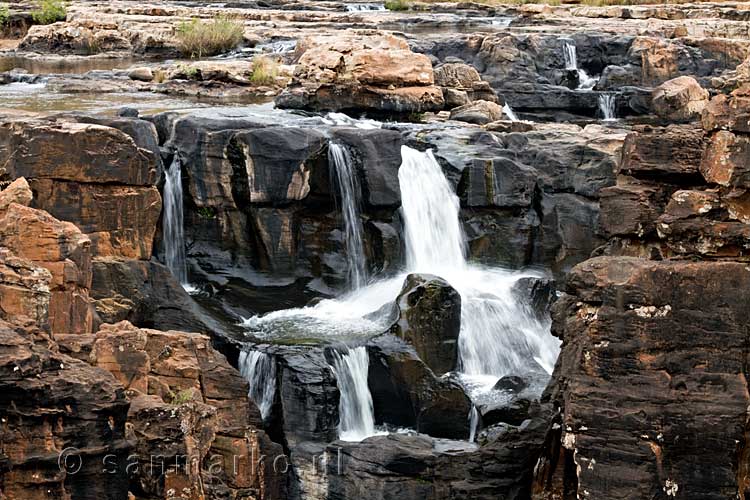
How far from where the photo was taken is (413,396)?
1661 cm

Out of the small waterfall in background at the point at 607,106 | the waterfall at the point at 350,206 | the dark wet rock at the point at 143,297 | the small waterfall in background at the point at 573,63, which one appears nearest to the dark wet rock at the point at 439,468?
the dark wet rock at the point at 143,297

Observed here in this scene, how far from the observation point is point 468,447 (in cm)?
1487

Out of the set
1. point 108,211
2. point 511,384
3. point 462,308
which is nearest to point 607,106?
point 462,308

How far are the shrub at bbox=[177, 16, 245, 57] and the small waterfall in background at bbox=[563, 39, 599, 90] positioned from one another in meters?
10.0

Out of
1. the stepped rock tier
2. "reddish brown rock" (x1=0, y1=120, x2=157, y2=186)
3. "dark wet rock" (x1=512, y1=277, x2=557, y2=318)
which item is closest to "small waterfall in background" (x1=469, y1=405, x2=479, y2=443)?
the stepped rock tier

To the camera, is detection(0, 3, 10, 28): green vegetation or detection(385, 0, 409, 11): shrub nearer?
detection(0, 3, 10, 28): green vegetation

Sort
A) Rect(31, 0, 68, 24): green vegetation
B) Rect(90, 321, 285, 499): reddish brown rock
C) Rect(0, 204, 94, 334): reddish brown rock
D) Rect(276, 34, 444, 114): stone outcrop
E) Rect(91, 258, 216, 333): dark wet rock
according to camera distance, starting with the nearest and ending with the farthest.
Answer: Rect(90, 321, 285, 499): reddish brown rock → Rect(0, 204, 94, 334): reddish brown rock → Rect(91, 258, 216, 333): dark wet rock → Rect(276, 34, 444, 114): stone outcrop → Rect(31, 0, 68, 24): green vegetation

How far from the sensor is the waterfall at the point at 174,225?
19.3m

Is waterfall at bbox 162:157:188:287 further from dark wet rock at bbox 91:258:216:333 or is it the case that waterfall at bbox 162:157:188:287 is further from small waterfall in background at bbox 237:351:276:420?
small waterfall in background at bbox 237:351:276:420

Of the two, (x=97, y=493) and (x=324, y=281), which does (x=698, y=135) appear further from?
(x=324, y=281)

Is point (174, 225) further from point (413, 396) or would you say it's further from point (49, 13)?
point (49, 13)

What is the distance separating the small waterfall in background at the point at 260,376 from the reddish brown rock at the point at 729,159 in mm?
6917

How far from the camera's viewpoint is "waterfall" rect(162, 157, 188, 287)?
19.3 meters

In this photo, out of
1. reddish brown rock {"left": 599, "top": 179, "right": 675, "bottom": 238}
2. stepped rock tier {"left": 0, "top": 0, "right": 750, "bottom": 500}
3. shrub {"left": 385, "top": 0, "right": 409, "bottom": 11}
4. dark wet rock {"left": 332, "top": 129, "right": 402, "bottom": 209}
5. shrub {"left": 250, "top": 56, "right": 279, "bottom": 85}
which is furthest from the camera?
shrub {"left": 385, "top": 0, "right": 409, "bottom": 11}
